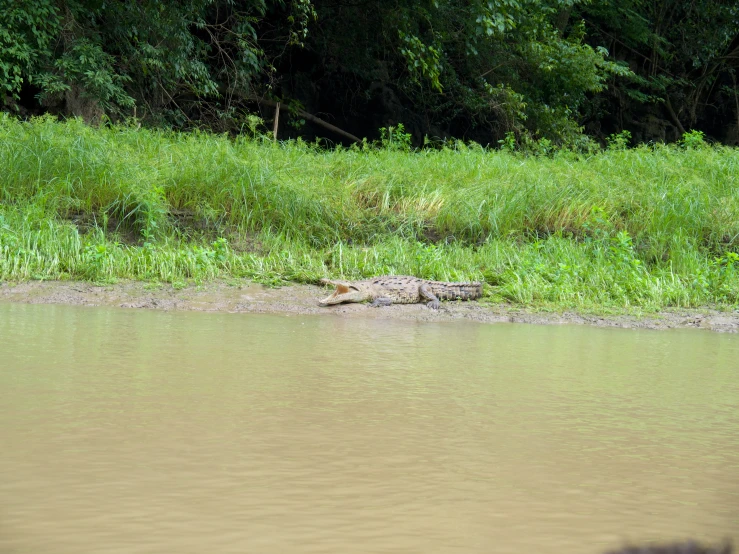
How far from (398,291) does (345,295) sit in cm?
64

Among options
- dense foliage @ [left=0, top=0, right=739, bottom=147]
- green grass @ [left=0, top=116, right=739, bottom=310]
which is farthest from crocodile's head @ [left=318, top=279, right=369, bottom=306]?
dense foliage @ [left=0, top=0, right=739, bottom=147]

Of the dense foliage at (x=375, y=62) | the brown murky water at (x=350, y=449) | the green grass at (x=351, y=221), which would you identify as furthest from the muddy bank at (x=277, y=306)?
the dense foliage at (x=375, y=62)

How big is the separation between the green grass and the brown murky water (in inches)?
132

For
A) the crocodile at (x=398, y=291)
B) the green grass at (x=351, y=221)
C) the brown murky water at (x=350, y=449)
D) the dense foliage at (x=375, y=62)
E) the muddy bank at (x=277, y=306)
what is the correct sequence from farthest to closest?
the dense foliage at (x=375, y=62)
the green grass at (x=351, y=221)
the crocodile at (x=398, y=291)
the muddy bank at (x=277, y=306)
the brown murky water at (x=350, y=449)

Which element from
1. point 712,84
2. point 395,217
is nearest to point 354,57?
point 395,217

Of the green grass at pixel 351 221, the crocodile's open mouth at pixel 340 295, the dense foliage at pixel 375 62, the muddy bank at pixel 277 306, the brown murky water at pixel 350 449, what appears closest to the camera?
the brown murky water at pixel 350 449

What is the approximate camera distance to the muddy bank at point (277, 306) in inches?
260

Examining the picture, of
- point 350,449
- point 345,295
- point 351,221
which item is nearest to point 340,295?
point 345,295

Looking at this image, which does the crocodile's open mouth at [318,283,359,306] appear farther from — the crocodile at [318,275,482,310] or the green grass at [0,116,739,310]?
the green grass at [0,116,739,310]

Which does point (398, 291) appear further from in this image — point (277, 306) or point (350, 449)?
point (350, 449)

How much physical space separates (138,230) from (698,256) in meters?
6.45

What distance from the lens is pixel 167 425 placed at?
2600 mm

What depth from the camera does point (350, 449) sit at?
2416 millimetres

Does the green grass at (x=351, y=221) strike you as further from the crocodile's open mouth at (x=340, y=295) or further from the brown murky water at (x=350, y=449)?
the brown murky water at (x=350, y=449)
